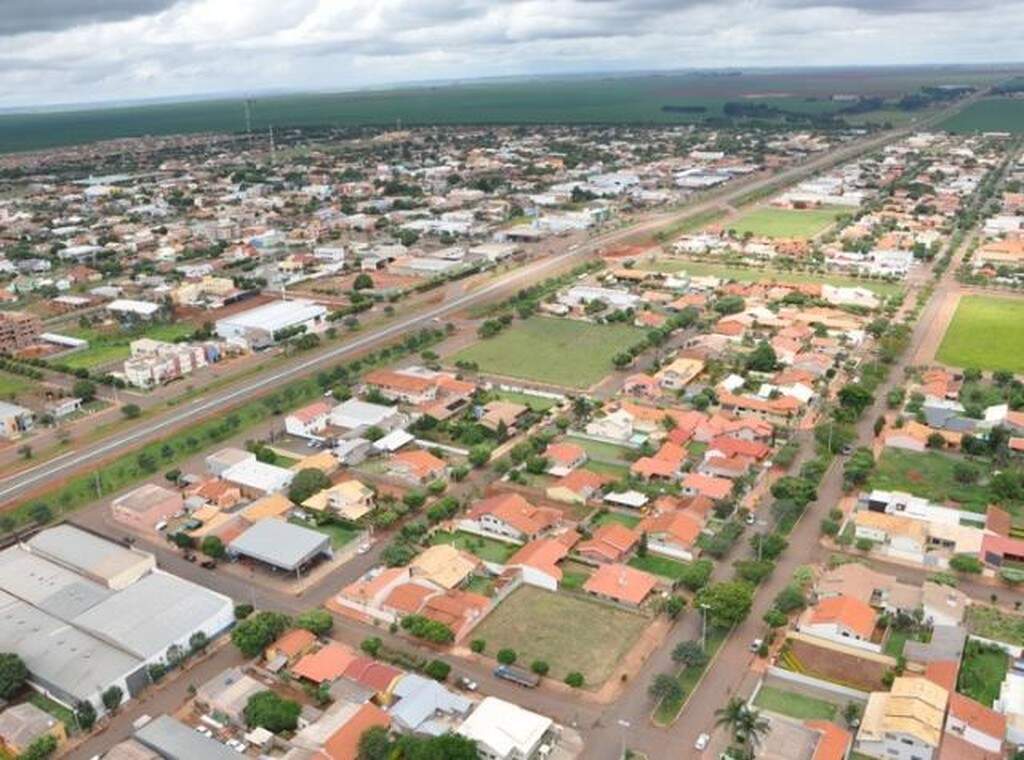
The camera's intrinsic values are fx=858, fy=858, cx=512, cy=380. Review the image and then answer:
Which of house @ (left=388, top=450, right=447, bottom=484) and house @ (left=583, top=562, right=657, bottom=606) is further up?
house @ (left=388, top=450, right=447, bottom=484)

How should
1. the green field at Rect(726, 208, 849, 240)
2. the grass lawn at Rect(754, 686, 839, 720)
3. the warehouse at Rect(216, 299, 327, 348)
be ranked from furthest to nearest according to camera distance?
the green field at Rect(726, 208, 849, 240) → the warehouse at Rect(216, 299, 327, 348) → the grass lawn at Rect(754, 686, 839, 720)

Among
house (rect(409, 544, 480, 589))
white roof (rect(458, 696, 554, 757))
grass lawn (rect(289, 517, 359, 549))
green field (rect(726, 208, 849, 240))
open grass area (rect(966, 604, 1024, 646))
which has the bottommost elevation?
open grass area (rect(966, 604, 1024, 646))

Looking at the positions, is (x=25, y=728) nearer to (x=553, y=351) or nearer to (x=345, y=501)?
(x=345, y=501)

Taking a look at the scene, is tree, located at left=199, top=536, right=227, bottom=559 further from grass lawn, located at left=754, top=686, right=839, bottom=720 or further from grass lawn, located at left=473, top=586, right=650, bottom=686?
grass lawn, located at left=754, top=686, right=839, bottom=720

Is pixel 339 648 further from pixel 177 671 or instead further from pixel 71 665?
A: pixel 71 665

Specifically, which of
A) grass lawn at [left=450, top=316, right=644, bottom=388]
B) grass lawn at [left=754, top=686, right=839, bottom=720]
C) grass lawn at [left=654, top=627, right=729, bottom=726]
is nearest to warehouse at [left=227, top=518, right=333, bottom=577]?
grass lawn at [left=654, top=627, right=729, bottom=726]

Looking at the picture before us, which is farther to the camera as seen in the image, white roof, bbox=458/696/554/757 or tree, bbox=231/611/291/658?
tree, bbox=231/611/291/658
